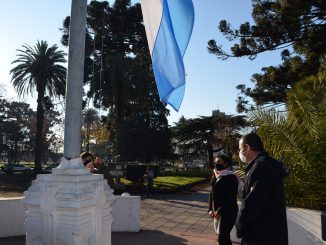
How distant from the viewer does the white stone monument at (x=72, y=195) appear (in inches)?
168

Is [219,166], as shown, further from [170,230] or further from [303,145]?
[170,230]

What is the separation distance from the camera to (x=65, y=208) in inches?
167

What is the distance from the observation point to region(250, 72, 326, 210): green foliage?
21.3 ft

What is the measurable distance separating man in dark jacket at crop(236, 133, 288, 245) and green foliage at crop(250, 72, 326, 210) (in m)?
3.45

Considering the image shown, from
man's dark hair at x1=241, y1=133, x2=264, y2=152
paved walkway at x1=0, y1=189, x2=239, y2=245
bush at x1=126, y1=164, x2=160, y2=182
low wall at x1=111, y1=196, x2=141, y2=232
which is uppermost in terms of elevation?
man's dark hair at x1=241, y1=133, x2=264, y2=152

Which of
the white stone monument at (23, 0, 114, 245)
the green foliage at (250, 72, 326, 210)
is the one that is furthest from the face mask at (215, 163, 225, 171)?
the white stone monument at (23, 0, 114, 245)

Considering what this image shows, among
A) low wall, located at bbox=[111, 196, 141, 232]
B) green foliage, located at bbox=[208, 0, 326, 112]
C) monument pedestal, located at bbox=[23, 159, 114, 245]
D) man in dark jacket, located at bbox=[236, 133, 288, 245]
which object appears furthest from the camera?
green foliage, located at bbox=[208, 0, 326, 112]

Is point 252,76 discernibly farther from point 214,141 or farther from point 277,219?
point 214,141

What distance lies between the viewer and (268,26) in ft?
56.5

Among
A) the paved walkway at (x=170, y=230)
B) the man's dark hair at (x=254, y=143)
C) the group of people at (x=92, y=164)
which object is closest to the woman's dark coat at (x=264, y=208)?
the man's dark hair at (x=254, y=143)

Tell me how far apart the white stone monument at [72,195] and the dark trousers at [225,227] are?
5.59 feet

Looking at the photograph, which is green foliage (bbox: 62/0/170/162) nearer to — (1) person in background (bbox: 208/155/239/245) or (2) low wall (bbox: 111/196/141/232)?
(2) low wall (bbox: 111/196/141/232)

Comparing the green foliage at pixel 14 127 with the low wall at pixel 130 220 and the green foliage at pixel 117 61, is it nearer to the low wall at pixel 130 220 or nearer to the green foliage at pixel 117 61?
the green foliage at pixel 117 61

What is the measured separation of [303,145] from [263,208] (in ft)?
12.9
